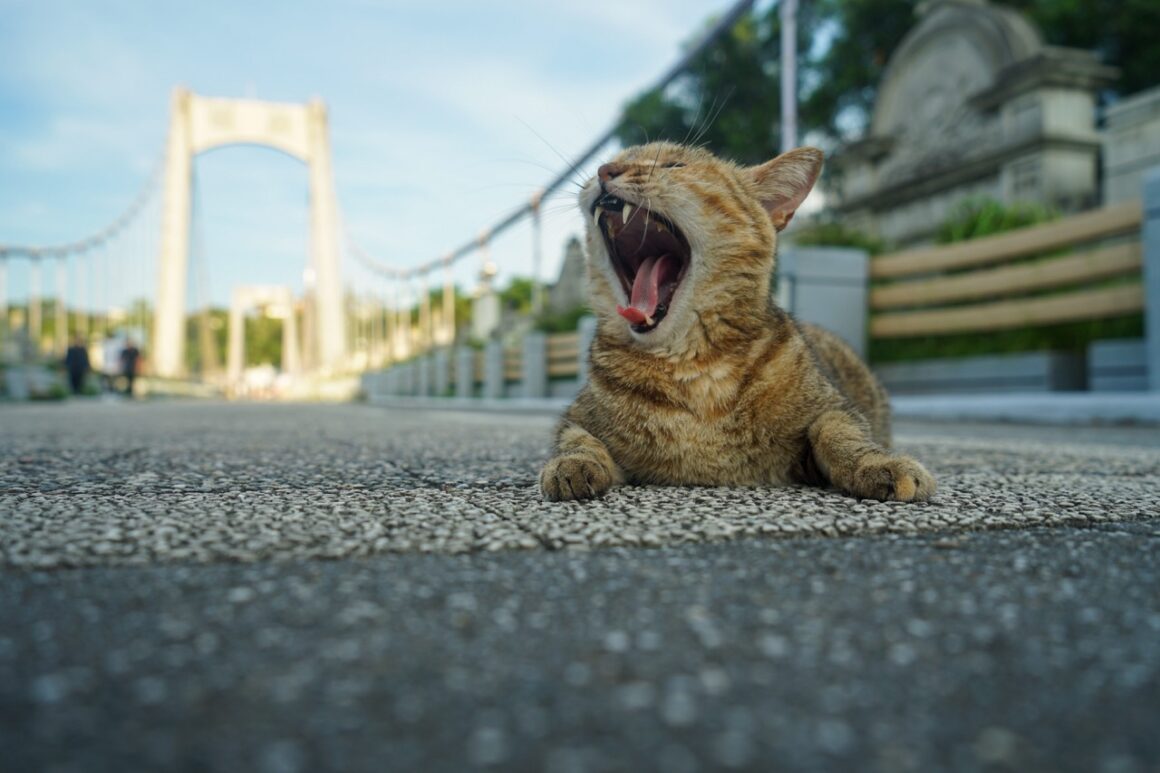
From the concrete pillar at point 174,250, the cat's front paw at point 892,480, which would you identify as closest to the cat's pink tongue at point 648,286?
the cat's front paw at point 892,480

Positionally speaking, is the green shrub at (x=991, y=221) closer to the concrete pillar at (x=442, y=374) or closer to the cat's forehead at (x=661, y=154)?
the cat's forehead at (x=661, y=154)

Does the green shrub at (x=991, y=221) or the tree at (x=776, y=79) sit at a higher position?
the tree at (x=776, y=79)

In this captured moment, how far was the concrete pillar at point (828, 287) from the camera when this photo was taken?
7609 millimetres

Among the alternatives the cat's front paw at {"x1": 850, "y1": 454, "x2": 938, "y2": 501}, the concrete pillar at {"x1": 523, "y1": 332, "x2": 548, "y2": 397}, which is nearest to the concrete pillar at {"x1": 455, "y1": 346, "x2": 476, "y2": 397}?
the concrete pillar at {"x1": 523, "y1": 332, "x2": 548, "y2": 397}

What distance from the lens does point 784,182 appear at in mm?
2252

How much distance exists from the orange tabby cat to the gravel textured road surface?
372 millimetres

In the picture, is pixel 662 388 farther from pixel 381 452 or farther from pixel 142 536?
pixel 381 452

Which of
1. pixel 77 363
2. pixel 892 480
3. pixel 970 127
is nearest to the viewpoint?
pixel 892 480

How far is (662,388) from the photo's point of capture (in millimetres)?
1926

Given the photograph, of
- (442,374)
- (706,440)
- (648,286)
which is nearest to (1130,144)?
(648,286)

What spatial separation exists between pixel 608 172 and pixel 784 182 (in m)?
0.51

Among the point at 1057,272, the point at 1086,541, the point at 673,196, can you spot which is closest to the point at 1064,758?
the point at 1086,541

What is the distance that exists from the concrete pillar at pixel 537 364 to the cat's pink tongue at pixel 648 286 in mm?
9302

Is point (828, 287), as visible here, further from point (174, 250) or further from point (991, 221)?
point (174, 250)
